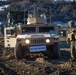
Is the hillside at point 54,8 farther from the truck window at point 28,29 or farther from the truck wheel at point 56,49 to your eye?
the truck wheel at point 56,49

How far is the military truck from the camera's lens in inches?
559

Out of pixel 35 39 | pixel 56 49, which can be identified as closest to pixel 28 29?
pixel 35 39

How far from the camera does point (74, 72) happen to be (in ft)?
36.5

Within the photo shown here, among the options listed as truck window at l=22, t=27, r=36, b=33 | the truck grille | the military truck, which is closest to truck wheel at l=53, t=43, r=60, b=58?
the military truck

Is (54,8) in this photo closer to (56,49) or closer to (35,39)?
(56,49)

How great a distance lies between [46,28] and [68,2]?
3983 centimetres

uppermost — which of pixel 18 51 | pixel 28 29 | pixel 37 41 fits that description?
pixel 28 29

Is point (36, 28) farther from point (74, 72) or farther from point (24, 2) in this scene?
point (24, 2)

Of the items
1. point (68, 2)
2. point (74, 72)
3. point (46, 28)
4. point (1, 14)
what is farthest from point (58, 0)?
point (74, 72)

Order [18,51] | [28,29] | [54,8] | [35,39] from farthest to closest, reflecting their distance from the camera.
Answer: [54,8] < [28,29] < [18,51] < [35,39]

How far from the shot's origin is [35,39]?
14.2 m

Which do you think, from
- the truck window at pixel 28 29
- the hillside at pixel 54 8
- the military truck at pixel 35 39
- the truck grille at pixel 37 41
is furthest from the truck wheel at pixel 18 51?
the hillside at pixel 54 8

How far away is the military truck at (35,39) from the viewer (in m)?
14.2

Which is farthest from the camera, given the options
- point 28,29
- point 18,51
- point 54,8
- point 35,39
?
point 54,8
